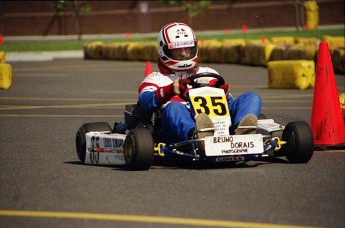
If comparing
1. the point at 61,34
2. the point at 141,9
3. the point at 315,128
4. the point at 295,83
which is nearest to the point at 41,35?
the point at 61,34

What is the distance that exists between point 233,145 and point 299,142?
0.69 meters

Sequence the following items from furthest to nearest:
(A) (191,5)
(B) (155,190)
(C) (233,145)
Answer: (A) (191,5) → (C) (233,145) → (B) (155,190)

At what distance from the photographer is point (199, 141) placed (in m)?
8.24

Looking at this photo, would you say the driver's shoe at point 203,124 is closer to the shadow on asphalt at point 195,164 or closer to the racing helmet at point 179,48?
the shadow on asphalt at point 195,164

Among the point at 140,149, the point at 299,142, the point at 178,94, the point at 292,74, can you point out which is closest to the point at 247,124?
the point at 299,142

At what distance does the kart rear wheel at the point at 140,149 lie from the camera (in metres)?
8.25

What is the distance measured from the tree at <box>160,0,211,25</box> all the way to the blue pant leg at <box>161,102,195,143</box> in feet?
170

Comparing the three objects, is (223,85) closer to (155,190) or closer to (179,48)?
(179,48)

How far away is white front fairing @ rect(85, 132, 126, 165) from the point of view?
8.83 meters

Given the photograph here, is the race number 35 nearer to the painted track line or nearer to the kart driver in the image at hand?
the kart driver

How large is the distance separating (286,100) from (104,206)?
10264mm

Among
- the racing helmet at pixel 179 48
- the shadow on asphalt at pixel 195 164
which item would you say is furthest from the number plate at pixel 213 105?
the racing helmet at pixel 179 48

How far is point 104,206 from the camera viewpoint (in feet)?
22.0

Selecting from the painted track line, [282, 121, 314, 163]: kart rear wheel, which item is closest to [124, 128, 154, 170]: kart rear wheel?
[282, 121, 314, 163]: kart rear wheel
